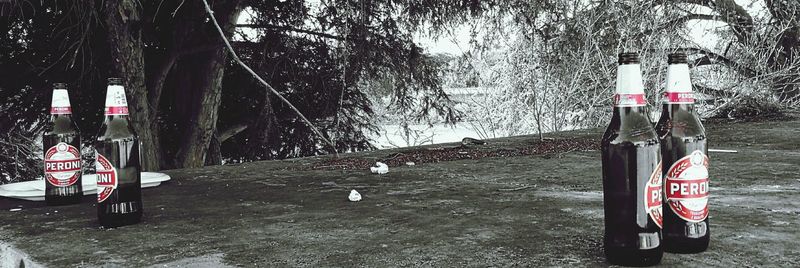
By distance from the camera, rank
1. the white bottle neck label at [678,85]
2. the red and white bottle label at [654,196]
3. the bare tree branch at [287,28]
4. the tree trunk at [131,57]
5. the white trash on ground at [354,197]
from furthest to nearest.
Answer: the bare tree branch at [287,28] → the tree trunk at [131,57] → the white trash on ground at [354,197] → the white bottle neck label at [678,85] → the red and white bottle label at [654,196]

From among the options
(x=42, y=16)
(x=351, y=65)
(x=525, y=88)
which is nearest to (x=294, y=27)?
(x=351, y=65)

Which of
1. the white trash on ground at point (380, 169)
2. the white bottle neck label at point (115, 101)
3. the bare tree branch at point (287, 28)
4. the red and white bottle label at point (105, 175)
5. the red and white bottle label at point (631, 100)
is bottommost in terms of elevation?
the white trash on ground at point (380, 169)

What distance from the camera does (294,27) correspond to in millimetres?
6238

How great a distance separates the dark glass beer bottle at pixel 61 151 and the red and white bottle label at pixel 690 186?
158 cm

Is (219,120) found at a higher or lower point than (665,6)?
lower

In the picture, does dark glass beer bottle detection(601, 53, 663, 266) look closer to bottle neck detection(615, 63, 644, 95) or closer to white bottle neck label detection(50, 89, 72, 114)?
bottle neck detection(615, 63, 644, 95)

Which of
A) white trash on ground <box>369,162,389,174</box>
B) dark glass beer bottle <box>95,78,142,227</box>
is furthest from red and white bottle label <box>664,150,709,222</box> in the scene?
white trash on ground <box>369,162,389,174</box>

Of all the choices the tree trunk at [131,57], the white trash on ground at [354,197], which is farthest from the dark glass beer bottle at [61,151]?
the tree trunk at [131,57]

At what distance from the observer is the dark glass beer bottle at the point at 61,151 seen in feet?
6.32

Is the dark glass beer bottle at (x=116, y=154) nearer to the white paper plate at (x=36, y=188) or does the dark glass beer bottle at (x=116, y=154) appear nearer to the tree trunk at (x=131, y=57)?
the white paper plate at (x=36, y=188)

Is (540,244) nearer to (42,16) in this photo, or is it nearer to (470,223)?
(470,223)

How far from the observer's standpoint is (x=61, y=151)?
6.28 ft

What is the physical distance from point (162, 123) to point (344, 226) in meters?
5.07

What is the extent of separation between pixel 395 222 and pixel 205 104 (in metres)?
4.55
